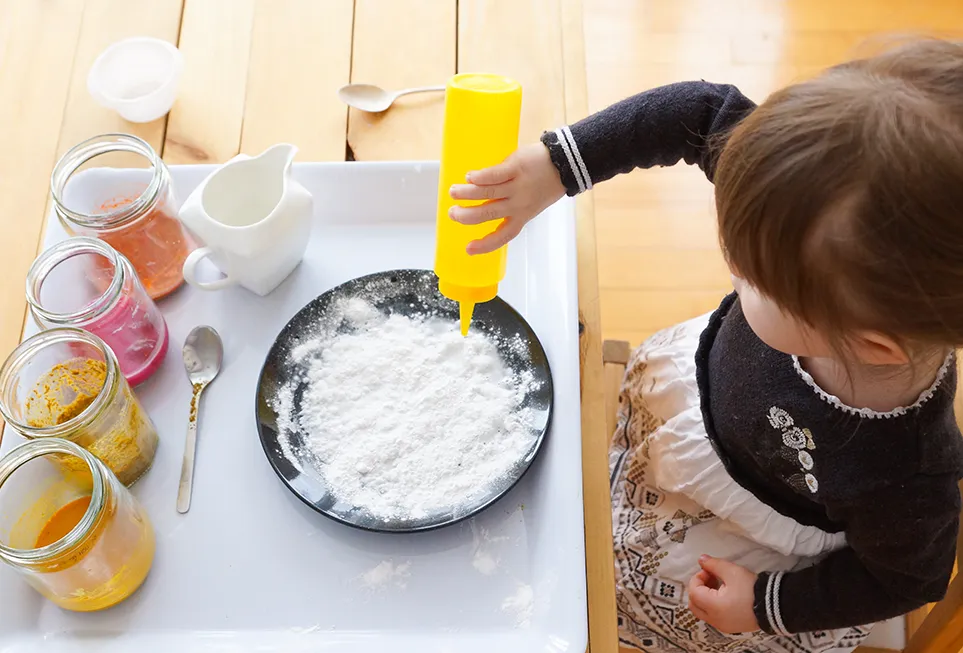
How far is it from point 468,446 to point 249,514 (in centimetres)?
21

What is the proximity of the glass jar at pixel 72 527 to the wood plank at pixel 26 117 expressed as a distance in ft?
0.80

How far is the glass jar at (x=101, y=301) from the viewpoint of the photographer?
2.36 feet

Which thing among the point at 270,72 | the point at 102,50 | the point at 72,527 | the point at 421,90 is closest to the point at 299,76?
the point at 270,72

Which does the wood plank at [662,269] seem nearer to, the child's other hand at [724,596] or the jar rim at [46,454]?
the child's other hand at [724,596]

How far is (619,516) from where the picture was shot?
97 cm

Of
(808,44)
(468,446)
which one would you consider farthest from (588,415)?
(808,44)

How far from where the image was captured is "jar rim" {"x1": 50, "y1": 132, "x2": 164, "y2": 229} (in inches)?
30.1

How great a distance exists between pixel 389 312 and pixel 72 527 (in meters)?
0.34

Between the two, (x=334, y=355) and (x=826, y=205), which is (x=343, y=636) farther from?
(x=826, y=205)

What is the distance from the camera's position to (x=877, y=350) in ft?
1.94

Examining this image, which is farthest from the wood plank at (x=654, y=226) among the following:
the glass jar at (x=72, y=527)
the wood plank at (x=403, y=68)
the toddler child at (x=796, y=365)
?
the glass jar at (x=72, y=527)

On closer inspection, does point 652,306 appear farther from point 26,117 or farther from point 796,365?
point 26,117

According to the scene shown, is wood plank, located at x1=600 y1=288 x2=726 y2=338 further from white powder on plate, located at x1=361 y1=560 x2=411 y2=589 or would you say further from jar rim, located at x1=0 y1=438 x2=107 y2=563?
jar rim, located at x1=0 y1=438 x2=107 y2=563

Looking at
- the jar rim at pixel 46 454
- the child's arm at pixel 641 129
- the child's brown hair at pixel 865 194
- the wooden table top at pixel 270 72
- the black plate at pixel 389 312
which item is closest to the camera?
the child's brown hair at pixel 865 194
